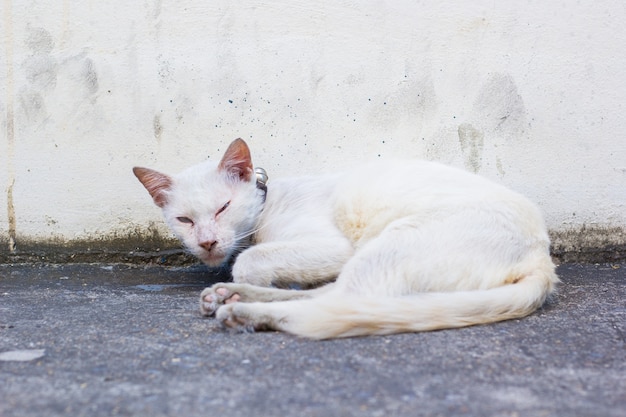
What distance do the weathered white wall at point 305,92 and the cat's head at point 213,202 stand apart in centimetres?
49

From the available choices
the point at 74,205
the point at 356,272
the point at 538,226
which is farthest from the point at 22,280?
the point at 538,226

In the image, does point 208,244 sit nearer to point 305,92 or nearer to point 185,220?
point 185,220

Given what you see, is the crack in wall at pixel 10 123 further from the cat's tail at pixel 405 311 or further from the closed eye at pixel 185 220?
the cat's tail at pixel 405 311

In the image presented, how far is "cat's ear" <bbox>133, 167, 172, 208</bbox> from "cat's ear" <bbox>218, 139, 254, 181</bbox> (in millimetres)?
246

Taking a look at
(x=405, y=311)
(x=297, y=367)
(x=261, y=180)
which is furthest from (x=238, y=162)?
(x=297, y=367)

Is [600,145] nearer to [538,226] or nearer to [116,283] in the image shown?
[538,226]

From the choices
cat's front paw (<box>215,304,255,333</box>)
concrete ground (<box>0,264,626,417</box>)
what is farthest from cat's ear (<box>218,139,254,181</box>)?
cat's front paw (<box>215,304,255,333</box>)

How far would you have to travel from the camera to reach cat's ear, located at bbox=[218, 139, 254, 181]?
111 inches

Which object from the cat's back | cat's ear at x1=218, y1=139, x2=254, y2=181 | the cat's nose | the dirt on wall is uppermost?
cat's ear at x1=218, y1=139, x2=254, y2=181

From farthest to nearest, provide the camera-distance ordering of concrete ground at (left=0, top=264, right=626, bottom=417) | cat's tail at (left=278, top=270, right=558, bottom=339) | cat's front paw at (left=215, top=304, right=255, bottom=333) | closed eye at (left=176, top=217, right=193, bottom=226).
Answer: closed eye at (left=176, top=217, right=193, bottom=226)
cat's front paw at (left=215, top=304, right=255, bottom=333)
cat's tail at (left=278, top=270, right=558, bottom=339)
concrete ground at (left=0, top=264, right=626, bottom=417)

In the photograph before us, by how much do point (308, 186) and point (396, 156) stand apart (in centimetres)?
60

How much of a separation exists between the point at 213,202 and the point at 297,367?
3.90ft

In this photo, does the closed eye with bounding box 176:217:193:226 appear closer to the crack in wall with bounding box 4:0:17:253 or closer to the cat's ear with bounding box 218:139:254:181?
the cat's ear with bounding box 218:139:254:181

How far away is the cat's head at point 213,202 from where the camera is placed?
9.16ft
